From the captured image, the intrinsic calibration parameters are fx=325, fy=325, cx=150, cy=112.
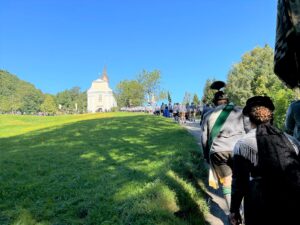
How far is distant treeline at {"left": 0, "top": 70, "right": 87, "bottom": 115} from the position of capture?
133762 mm

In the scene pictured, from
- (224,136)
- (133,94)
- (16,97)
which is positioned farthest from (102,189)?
(16,97)

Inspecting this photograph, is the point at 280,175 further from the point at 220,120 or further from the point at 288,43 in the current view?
the point at 220,120

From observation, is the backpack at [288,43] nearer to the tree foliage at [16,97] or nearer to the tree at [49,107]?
the tree foliage at [16,97]

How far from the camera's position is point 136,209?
4938mm

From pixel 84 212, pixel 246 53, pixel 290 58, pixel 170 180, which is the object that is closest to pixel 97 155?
pixel 170 180

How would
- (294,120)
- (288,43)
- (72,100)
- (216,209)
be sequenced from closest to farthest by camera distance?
1. (288,43)
2. (294,120)
3. (216,209)
4. (72,100)

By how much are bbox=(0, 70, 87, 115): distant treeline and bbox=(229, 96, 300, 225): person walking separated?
13283 cm

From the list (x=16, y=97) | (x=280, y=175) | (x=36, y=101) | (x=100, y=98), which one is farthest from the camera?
(x=36, y=101)

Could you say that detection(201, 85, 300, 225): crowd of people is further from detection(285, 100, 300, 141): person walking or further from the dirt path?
the dirt path

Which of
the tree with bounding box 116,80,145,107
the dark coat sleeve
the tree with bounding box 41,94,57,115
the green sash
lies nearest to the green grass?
the green sash

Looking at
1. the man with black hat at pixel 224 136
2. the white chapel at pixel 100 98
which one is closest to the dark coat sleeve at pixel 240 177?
the man with black hat at pixel 224 136

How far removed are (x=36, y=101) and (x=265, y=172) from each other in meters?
164

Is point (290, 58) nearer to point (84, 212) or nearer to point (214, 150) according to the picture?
point (214, 150)

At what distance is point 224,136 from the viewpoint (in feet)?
16.5
